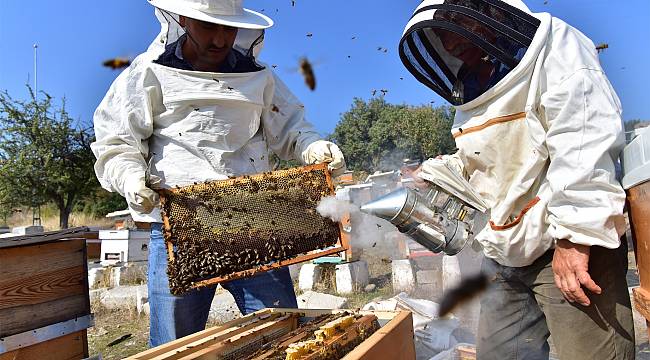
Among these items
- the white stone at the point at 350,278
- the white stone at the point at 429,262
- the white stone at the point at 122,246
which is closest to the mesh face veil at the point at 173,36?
the white stone at the point at 350,278

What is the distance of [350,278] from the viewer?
6.98m

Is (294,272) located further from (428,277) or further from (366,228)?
(366,228)

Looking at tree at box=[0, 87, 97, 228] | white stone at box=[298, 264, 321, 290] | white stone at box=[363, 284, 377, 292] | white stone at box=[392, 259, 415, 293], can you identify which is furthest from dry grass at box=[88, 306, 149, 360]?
tree at box=[0, 87, 97, 228]

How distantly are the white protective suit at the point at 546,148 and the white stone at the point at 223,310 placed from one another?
4.03 m

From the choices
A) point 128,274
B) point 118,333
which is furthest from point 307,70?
point 128,274

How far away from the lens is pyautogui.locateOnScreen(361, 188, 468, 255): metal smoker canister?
7.46 feet

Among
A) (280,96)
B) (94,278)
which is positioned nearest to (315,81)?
(280,96)

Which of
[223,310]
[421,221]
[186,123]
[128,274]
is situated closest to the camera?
[421,221]

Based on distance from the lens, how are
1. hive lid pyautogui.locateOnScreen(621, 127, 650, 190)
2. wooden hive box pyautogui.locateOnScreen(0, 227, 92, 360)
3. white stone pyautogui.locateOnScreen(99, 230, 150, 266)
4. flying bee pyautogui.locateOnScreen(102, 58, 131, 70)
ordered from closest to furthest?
hive lid pyautogui.locateOnScreen(621, 127, 650, 190) → wooden hive box pyautogui.locateOnScreen(0, 227, 92, 360) → flying bee pyautogui.locateOnScreen(102, 58, 131, 70) → white stone pyautogui.locateOnScreen(99, 230, 150, 266)

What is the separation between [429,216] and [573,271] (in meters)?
0.64

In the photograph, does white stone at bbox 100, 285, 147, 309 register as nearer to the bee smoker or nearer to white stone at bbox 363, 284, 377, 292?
white stone at bbox 363, 284, 377, 292

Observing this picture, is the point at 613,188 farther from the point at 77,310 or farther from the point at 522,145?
the point at 77,310

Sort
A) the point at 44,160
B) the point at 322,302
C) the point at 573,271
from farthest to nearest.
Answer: the point at 44,160 → the point at 322,302 → the point at 573,271

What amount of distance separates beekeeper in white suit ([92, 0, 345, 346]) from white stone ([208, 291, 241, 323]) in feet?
10.2
